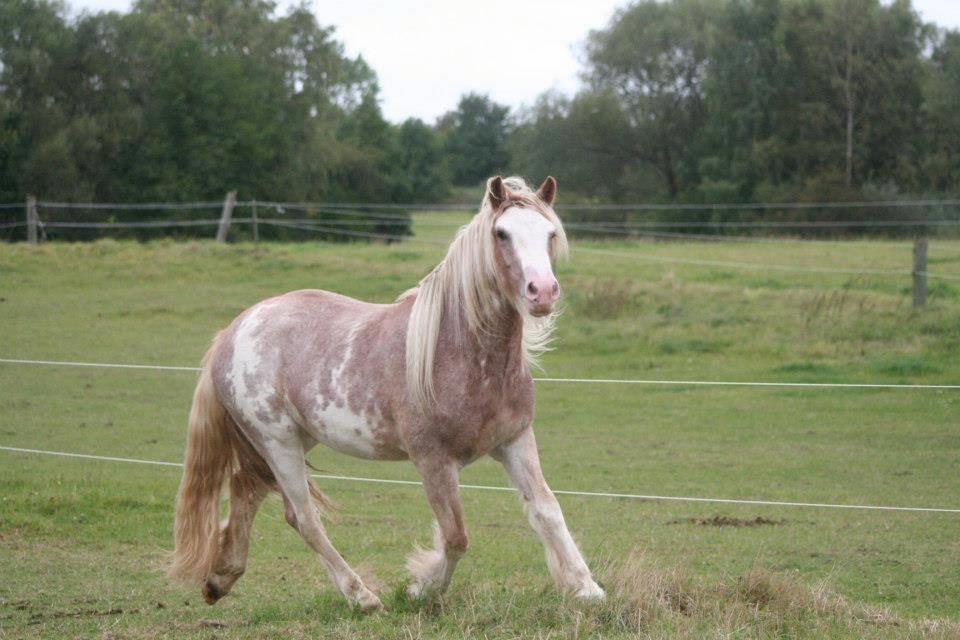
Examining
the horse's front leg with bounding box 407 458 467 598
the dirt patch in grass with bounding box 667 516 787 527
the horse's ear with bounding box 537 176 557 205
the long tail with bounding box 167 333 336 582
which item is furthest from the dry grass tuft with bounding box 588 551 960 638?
the dirt patch in grass with bounding box 667 516 787 527

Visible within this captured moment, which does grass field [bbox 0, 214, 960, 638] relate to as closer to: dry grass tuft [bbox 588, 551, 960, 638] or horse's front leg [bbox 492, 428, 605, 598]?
dry grass tuft [bbox 588, 551, 960, 638]

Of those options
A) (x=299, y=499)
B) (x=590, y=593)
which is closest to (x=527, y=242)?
(x=590, y=593)

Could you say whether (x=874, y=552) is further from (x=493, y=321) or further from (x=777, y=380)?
(x=777, y=380)

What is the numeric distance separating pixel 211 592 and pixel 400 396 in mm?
1647

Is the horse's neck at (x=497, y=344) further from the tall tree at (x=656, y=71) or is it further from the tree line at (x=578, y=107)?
the tall tree at (x=656, y=71)

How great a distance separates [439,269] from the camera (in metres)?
4.82

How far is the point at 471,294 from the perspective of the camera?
15.0 feet

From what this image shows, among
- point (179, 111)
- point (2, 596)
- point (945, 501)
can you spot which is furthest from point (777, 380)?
point (179, 111)

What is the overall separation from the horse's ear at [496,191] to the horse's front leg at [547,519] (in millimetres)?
996

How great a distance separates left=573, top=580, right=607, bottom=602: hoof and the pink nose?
1.28 m

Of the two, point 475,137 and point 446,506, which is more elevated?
point 475,137

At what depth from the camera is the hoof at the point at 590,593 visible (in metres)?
4.46

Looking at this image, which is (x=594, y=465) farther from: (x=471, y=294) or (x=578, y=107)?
(x=578, y=107)

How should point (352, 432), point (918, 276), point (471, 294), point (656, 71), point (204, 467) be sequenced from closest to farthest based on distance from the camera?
point (471, 294), point (352, 432), point (204, 467), point (918, 276), point (656, 71)
